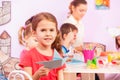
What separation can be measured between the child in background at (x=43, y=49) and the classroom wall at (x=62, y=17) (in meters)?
0.30

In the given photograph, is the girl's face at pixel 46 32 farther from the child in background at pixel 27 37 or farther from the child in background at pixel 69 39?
the child in background at pixel 69 39

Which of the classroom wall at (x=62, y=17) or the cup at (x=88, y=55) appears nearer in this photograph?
the cup at (x=88, y=55)

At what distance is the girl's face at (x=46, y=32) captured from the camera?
1.52 m

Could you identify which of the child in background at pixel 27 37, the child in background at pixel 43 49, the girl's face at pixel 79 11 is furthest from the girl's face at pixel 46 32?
the girl's face at pixel 79 11

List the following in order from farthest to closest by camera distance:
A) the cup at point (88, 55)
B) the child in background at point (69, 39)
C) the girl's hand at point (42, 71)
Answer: the child in background at point (69, 39), the cup at point (88, 55), the girl's hand at point (42, 71)

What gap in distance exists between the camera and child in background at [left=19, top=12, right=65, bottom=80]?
1.48 m

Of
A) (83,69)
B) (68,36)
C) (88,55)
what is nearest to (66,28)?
(68,36)

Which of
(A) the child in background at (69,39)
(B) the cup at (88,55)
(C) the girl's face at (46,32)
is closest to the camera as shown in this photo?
(C) the girl's face at (46,32)

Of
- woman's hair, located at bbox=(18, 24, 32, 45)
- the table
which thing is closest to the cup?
the table

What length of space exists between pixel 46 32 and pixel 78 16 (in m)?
0.42

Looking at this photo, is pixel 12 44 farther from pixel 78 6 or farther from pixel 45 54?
pixel 78 6

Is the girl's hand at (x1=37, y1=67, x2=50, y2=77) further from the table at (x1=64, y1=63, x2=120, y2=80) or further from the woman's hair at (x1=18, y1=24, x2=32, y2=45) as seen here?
the woman's hair at (x1=18, y1=24, x2=32, y2=45)

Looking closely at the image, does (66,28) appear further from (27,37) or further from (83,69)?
(83,69)

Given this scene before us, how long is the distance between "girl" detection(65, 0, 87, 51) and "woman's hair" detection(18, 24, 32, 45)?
28 cm
